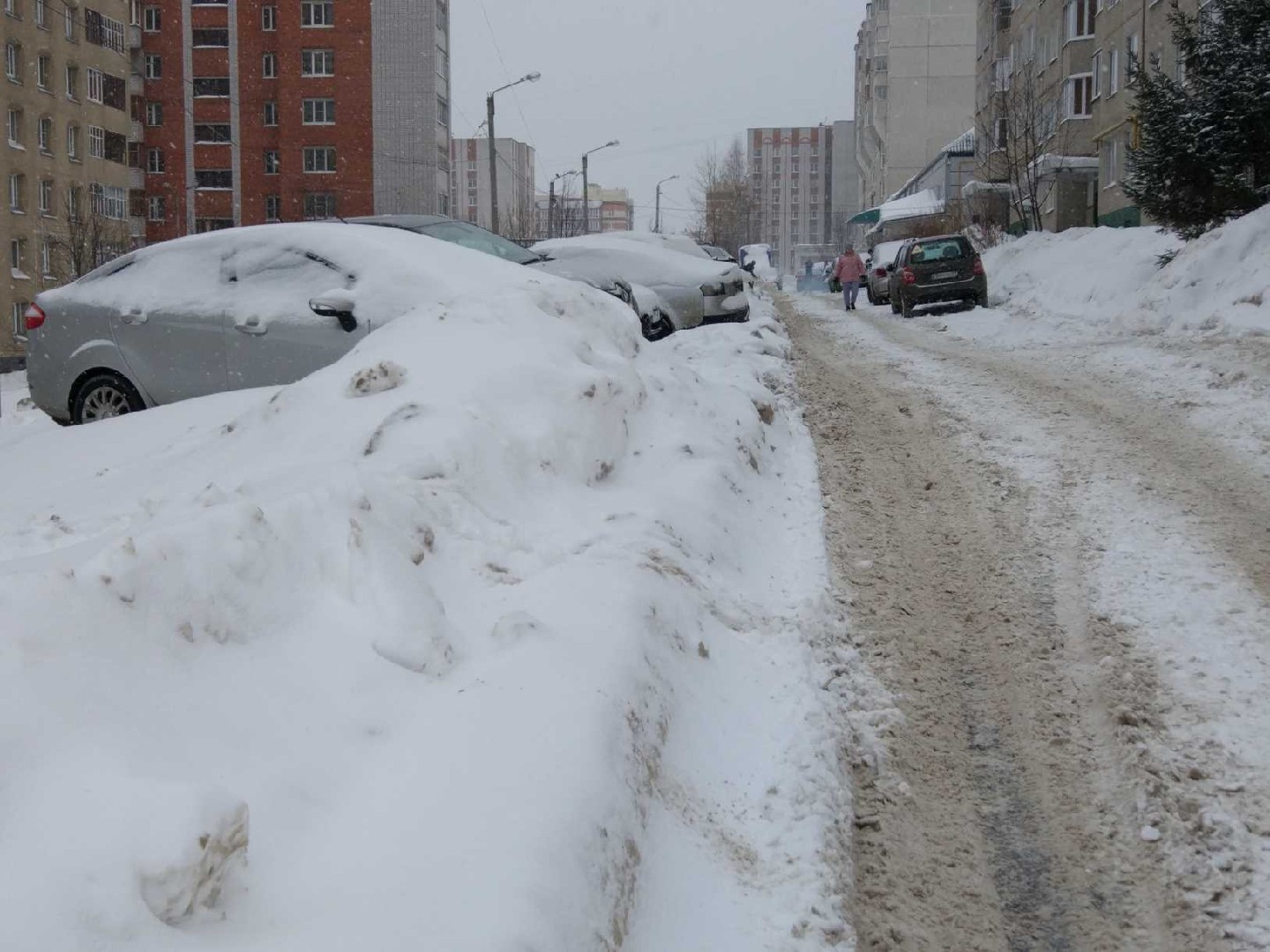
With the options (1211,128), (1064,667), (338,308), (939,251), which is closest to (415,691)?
(1064,667)

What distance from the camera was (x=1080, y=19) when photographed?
3934 cm

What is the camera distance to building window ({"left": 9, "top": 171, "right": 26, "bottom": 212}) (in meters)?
44.2

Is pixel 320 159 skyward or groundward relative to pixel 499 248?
skyward

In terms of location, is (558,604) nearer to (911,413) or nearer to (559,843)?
(559,843)

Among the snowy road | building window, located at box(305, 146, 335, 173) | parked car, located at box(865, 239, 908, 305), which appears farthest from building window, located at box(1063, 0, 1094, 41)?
building window, located at box(305, 146, 335, 173)

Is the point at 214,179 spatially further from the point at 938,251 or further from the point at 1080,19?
the point at 938,251

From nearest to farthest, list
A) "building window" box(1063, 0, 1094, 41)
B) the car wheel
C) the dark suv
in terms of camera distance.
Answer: the car wheel, the dark suv, "building window" box(1063, 0, 1094, 41)

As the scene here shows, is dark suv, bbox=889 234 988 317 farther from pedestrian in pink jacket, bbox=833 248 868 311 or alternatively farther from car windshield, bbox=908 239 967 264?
pedestrian in pink jacket, bbox=833 248 868 311

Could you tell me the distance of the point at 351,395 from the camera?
18.6 feet

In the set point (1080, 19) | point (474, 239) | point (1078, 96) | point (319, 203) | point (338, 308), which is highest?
point (1080, 19)

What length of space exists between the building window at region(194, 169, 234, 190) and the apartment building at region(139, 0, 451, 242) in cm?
7

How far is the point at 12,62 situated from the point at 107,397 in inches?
1682

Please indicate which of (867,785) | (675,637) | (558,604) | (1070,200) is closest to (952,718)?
(867,785)

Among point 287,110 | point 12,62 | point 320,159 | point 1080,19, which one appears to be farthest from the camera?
point 320,159
